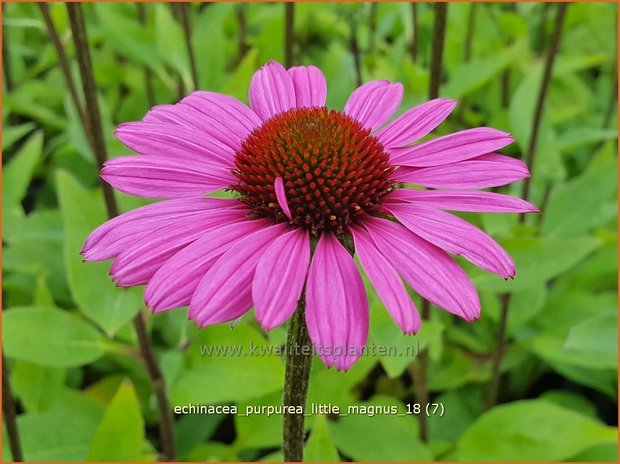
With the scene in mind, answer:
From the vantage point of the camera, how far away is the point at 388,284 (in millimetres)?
550

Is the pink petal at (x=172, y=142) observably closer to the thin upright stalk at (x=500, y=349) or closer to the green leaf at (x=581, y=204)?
the thin upright stalk at (x=500, y=349)

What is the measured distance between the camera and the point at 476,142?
670 millimetres

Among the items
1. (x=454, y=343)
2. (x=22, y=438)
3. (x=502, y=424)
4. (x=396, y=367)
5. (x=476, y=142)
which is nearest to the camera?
(x=476, y=142)

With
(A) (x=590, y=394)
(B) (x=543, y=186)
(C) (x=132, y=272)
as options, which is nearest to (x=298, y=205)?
(C) (x=132, y=272)

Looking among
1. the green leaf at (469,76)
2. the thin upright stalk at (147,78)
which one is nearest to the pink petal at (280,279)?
the green leaf at (469,76)

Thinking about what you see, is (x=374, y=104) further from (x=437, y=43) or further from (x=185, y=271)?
(x=185, y=271)

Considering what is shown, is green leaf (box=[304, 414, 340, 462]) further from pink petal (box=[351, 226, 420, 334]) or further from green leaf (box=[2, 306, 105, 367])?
green leaf (box=[2, 306, 105, 367])

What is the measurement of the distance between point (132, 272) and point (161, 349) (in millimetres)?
755

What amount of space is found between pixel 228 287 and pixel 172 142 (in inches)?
8.2

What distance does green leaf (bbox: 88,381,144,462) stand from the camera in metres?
0.91

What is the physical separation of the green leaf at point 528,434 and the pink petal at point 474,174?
1.97 feet

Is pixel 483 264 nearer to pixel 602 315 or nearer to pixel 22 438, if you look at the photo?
pixel 602 315

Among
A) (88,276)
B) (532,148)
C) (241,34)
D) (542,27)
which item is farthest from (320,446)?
(542,27)

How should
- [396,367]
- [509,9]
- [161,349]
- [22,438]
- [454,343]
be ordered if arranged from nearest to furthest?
1. [396,367]
2. [22,438]
3. [161,349]
4. [454,343]
5. [509,9]
